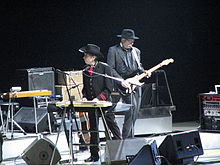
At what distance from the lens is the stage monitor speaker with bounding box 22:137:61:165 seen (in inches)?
271

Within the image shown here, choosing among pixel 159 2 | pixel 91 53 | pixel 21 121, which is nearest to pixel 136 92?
pixel 91 53

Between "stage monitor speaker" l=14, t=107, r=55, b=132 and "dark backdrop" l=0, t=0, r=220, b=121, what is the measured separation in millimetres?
1347

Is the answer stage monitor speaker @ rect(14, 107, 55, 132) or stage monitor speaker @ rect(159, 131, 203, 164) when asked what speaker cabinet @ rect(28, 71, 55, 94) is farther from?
stage monitor speaker @ rect(159, 131, 203, 164)

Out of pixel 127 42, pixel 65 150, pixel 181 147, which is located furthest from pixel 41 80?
pixel 181 147

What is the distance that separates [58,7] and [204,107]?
386cm

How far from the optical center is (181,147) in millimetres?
6383

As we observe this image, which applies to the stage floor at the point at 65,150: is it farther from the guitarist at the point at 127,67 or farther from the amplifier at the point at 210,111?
the guitarist at the point at 127,67

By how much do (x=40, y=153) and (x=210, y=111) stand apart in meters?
3.47

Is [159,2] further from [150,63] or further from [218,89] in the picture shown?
[218,89]

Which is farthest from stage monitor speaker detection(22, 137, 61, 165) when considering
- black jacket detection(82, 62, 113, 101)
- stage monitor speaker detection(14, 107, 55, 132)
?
stage monitor speaker detection(14, 107, 55, 132)

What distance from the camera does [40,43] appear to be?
1099 centimetres

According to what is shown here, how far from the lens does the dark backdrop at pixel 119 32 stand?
10812 mm

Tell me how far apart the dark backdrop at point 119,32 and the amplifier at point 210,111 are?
9.54ft

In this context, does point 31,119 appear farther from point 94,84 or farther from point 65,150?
point 94,84
